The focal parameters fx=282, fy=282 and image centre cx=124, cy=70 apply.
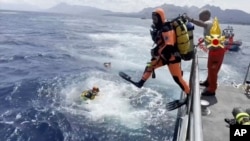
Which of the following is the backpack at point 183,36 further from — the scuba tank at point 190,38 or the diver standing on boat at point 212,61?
the diver standing on boat at point 212,61

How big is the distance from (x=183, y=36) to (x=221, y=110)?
5.38 ft

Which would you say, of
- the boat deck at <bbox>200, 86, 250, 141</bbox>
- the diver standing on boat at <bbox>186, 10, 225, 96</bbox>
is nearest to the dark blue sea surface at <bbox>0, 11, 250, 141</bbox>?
the boat deck at <bbox>200, 86, 250, 141</bbox>

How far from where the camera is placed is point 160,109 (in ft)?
53.6

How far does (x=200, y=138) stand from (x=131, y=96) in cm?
1560

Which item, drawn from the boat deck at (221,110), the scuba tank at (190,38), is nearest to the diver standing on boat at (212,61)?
the boat deck at (221,110)

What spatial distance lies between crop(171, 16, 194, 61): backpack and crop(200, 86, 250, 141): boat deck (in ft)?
3.91

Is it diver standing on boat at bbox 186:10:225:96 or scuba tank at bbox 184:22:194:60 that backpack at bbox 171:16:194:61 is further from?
diver standing on boat at bbox 186:10:225:96

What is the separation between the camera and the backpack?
547 cm

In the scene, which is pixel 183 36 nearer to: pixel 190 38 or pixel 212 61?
pixel 190 38

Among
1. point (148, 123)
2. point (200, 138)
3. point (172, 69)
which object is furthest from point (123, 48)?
point (200, 138)

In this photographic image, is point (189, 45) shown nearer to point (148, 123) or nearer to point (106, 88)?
point (148, 123)

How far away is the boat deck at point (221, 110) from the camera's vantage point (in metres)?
4.58

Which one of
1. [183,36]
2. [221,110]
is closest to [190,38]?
[183,36]

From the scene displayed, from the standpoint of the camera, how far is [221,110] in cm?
556
